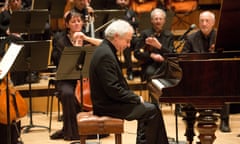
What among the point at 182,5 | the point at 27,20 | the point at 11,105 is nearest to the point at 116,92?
the point at 11,105

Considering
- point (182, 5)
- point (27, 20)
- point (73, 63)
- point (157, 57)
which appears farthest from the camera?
point (182, 5)

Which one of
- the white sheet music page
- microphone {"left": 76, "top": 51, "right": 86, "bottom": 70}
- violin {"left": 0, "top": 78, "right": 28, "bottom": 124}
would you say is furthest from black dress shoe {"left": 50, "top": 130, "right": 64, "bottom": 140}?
the white sheet music page

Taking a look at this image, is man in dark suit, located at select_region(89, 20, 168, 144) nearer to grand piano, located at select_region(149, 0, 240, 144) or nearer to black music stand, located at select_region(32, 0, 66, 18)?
grand piano, located at select_region(149, 0, 240, 144)

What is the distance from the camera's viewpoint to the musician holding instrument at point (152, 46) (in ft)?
22.7

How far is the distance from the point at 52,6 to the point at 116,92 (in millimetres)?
4030

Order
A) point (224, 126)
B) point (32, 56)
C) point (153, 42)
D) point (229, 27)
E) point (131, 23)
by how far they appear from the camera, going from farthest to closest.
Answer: point (131, 23) → point (153, 42) → point (224, 126) → point (32, 56) → point (229, 27)

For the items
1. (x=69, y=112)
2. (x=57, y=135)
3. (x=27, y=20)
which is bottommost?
(x=57, y=135)

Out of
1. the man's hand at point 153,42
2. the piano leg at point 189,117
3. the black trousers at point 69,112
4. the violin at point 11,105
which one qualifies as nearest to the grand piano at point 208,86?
the piano leg at point 189,117

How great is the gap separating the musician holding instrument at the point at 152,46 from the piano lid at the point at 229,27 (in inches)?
104

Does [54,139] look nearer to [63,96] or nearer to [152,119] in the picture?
[63,96]

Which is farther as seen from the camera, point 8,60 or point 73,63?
point 73,63

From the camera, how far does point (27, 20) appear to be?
735cm

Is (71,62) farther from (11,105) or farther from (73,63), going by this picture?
(11,105)

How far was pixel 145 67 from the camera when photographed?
280 inches
